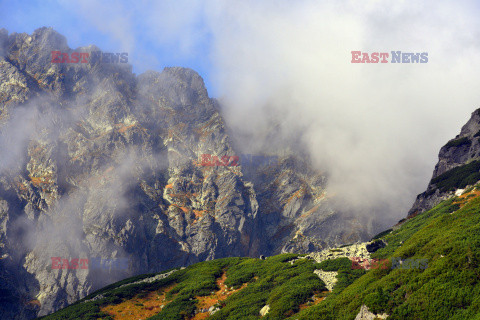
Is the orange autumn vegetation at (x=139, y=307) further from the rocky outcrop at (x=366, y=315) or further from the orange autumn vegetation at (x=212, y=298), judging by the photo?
the rocky outcrop at (x=366, y=315)

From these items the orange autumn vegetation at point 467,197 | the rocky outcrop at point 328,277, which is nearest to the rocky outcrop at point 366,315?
the rocky outcrop at point 328,277

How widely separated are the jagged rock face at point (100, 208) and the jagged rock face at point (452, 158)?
7764 centimetres

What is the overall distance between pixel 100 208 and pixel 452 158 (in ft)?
424

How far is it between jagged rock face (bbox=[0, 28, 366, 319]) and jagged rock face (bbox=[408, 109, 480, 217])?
77641 millimetres

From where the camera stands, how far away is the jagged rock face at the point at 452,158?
324ft

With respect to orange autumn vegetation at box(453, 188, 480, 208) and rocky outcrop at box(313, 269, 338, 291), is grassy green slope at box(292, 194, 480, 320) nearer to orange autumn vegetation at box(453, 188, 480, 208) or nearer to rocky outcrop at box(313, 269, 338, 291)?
rocky outcrop at box(313, 269, 338, 291)

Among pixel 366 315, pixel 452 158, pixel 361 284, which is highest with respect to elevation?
pixel 452 158

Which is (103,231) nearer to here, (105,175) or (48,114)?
(105,175)

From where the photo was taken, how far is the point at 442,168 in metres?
114

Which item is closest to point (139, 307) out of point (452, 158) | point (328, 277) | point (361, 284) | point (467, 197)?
point (328, 277)

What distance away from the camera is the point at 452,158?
111m

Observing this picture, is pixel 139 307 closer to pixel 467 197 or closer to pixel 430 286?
pixel 430 286

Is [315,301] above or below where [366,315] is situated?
above

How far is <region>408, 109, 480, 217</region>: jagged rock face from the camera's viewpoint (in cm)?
9869
